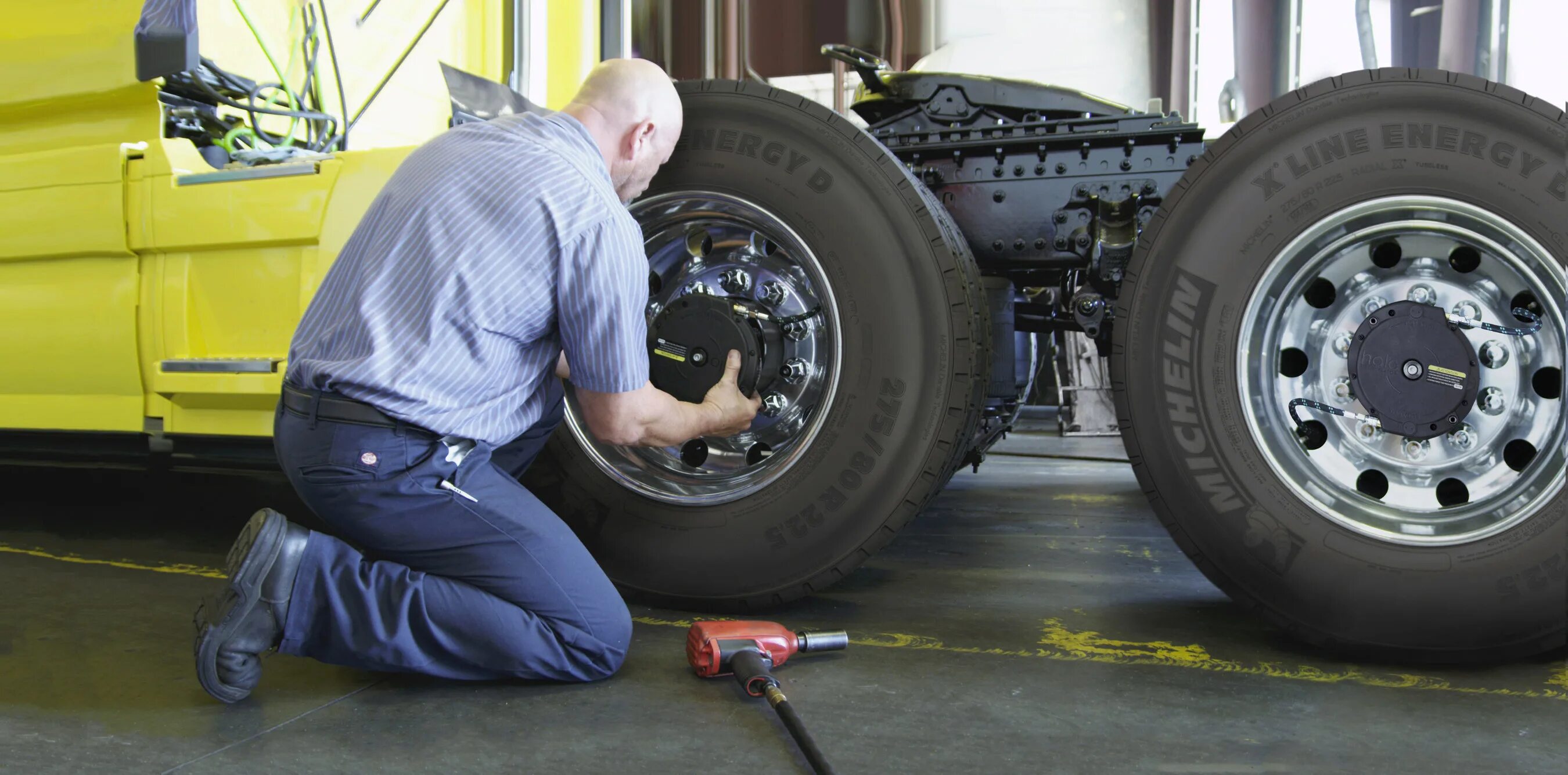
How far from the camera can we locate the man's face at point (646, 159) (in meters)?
2.05

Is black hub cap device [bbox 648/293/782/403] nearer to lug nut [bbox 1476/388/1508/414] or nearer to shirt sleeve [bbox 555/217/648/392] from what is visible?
shirt sleeve [bbox 555/217/648/392]

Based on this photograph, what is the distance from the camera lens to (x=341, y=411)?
178cm

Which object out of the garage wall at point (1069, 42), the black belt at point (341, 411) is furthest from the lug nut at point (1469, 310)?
the garage wall at point (1069, 42)

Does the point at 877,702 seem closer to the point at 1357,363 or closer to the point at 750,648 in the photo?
the point at 750,648

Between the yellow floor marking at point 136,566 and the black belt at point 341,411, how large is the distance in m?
1.00

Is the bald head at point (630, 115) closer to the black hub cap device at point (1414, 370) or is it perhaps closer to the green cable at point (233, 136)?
the black hub cap device at point (1414, 370)

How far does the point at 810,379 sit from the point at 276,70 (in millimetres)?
2046

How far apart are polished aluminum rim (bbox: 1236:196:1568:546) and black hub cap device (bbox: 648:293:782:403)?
0.91 metres

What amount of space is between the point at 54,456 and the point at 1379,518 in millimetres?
3282

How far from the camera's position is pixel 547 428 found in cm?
216

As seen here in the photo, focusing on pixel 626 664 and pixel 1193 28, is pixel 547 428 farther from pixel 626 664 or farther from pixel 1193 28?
pixel 1193 28

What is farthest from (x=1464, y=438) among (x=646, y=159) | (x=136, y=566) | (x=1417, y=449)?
(x=136, y=566)

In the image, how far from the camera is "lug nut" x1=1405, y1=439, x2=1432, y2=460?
1.83m

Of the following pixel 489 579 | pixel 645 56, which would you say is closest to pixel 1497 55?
pixel 645 56
